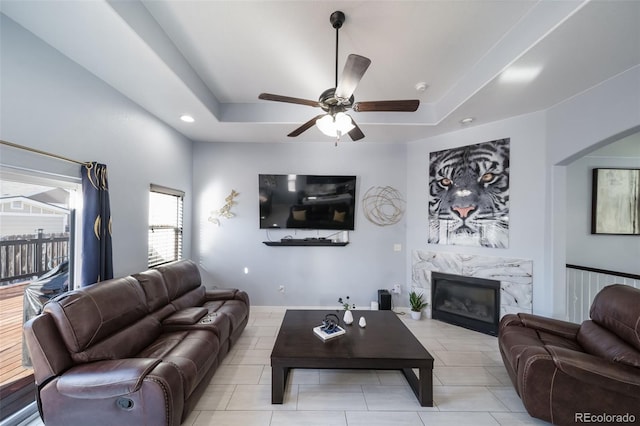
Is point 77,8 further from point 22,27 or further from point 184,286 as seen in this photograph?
point 184,286

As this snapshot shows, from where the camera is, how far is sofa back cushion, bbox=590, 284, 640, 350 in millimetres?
1736

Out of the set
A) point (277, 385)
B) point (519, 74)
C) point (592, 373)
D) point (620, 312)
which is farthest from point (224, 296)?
point (519, 74)

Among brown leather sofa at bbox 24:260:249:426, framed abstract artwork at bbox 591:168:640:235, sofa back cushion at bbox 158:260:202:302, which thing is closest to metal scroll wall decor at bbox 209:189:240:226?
sofa back cushion at bbox 158:260:202:302

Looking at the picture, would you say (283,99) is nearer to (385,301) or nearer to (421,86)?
(421,86)

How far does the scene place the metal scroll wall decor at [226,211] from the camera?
13.1 ft

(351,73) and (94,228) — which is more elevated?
(351,73)

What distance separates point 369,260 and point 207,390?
2.80 meters

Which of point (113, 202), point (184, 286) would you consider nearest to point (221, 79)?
point (113, 202)

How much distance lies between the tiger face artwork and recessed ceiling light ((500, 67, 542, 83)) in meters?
1.12

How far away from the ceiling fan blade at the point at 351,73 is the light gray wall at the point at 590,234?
4.52m

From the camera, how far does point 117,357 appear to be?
1.73 metres

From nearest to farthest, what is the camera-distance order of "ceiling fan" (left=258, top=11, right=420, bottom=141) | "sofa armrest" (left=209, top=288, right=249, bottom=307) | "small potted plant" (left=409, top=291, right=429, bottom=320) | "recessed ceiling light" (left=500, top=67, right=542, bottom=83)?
"ceiling fan" (left=258, top=11, right=420, bottom=141), "recessed ceiling light" (left=500, top=67, right=542, bottom=83), "sofa armrest" (left=209, top=288, right=249, bottom=307), "small potted plant" (left=409, top=291, right=429, bottom=320)

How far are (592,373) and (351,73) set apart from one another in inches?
101

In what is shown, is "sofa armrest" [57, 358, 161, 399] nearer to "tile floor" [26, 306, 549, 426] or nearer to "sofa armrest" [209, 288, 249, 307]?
"tile floor" [26, 306, 549, 426]
